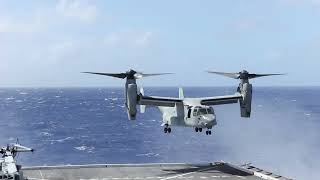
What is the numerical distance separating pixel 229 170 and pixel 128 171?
13.0 meters

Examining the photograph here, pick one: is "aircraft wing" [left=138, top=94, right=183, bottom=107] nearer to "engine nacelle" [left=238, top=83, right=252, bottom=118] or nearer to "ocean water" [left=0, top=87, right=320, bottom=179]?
"engine nacelle" [left=238, top=83, right=252, bottom=118]

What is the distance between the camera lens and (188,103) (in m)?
51.8

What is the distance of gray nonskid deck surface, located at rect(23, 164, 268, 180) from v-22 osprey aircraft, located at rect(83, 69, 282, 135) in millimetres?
5351

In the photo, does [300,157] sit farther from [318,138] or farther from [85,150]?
[85,150]

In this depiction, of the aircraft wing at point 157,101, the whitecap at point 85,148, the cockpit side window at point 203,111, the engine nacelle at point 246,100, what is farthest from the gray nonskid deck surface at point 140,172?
the whitecap at point 85,148

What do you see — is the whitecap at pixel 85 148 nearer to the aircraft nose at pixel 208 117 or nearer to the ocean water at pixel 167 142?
the ocean water at pixel 167 142

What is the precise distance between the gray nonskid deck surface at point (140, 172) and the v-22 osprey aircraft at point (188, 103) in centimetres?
535

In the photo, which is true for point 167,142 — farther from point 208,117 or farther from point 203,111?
point 208,117

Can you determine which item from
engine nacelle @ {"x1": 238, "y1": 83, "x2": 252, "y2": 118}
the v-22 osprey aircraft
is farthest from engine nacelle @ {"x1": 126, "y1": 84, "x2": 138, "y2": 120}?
engine nacelle @ {"x1": 238, "y1": 83, "x2": 252, "y2": 118}

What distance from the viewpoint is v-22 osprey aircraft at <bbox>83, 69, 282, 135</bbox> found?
152 feet

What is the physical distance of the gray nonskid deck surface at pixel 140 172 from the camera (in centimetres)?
5006

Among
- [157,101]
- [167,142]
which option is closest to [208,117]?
[157,101]

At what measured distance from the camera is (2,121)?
529 feet

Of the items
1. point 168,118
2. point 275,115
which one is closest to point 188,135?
point 275,115
